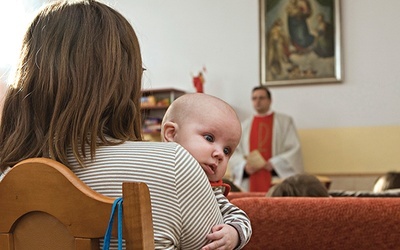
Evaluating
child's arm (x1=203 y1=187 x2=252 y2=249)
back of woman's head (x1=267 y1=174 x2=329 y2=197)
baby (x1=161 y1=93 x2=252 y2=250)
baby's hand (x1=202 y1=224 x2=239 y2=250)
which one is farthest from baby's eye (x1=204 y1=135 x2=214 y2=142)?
back of woman's head (x1=267 y1=174 x2=329 y2=197)

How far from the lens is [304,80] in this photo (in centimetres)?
917

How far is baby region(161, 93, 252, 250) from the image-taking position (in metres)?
1.76

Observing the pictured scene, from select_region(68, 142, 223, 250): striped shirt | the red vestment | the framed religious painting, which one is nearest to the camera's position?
select_region(68, 142, 223, 250): striped shirt

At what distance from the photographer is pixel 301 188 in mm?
3336

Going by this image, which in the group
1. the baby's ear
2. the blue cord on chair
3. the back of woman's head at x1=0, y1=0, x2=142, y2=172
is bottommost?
the blue cord on chair

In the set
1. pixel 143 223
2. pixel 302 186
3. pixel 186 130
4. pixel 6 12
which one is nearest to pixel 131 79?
pixel 186 130

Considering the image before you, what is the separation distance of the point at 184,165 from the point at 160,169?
49mm

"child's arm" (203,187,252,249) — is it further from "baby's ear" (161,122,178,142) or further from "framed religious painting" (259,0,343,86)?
"framed religious painting" (259,0,343,86)

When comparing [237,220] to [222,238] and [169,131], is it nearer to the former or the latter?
[222,238]

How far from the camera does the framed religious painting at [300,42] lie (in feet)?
29.8

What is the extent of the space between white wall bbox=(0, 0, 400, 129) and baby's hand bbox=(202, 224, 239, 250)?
7629mm

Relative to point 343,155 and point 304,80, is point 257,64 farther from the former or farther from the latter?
point 343,155

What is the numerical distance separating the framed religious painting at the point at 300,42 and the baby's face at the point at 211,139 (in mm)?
7403

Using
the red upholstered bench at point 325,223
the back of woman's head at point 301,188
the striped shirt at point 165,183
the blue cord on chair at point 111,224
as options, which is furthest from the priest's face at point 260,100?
the blue cord on chair at point 111,224
